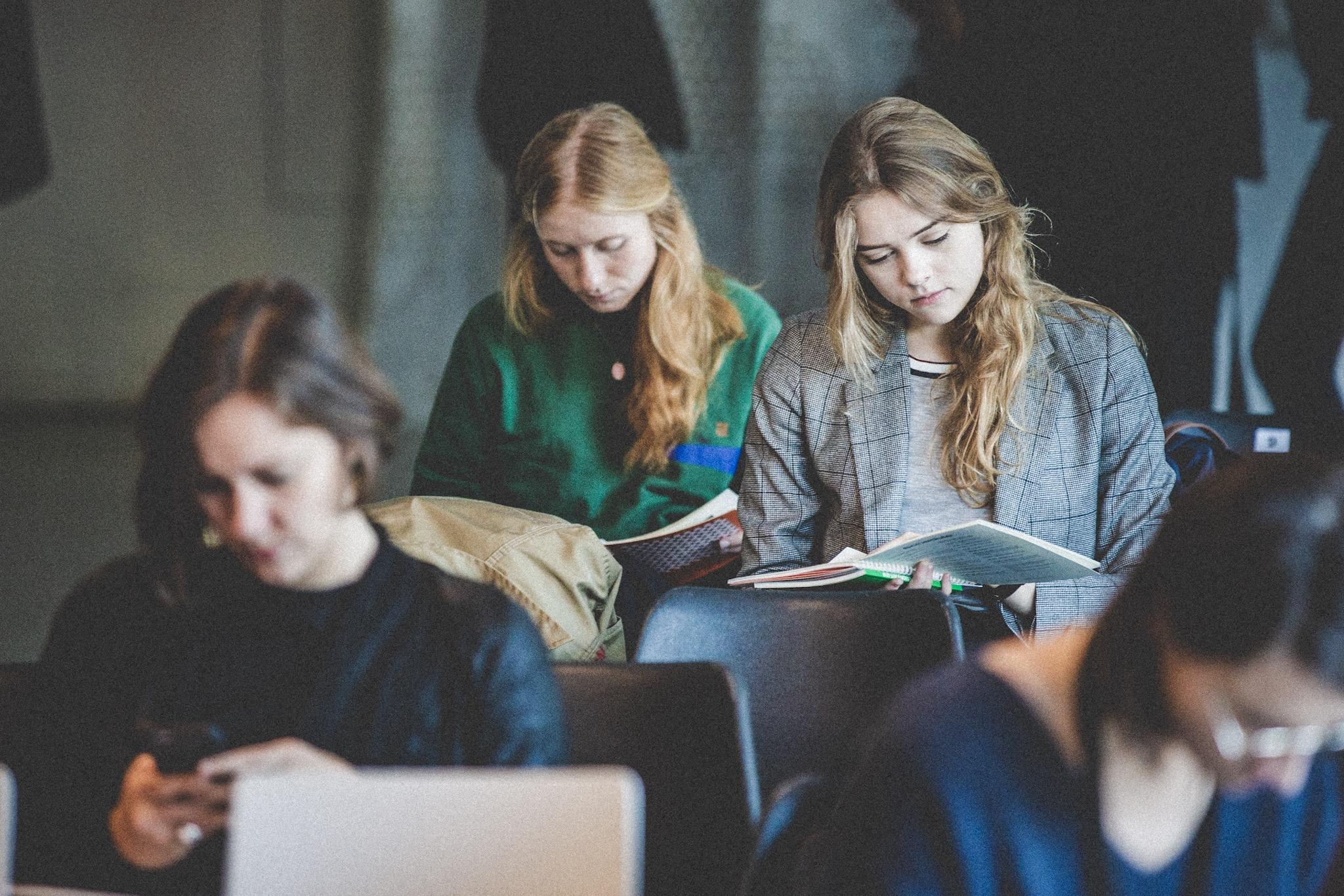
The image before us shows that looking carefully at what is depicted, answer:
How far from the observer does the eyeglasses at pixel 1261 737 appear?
90 centimetres

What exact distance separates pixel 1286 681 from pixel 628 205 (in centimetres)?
190

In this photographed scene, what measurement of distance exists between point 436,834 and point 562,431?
1.81 m

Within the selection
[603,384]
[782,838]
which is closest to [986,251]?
[603,384]

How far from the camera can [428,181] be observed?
489cm

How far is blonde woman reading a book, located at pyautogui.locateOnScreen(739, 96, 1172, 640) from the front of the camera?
220 centimetres

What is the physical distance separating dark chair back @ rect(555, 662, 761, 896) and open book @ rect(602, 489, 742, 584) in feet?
3.07

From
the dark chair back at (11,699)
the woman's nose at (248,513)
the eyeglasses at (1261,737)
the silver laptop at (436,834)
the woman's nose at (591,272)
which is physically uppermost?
the woman's nose at (591,272)

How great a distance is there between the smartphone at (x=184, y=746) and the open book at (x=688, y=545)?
1.39 meters

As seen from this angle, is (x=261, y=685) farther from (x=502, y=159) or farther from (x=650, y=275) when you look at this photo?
(x=502, y=159)

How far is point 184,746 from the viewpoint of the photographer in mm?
1193

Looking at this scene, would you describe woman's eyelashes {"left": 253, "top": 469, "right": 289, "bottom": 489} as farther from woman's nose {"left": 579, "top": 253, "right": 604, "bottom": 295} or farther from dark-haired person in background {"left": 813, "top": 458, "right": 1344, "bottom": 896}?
woman's nose {"left": 579, "top": 253, "right": 604, "bottom": 295}

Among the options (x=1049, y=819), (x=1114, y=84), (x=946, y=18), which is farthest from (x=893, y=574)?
(x=946, y=18)

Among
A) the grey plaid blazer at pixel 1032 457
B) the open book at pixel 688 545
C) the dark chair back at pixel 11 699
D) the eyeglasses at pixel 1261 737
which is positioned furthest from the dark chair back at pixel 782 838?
the open book at pixel 688 545

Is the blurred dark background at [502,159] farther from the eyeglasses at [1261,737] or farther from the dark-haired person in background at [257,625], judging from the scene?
the eyeglasses at [1261,737]
